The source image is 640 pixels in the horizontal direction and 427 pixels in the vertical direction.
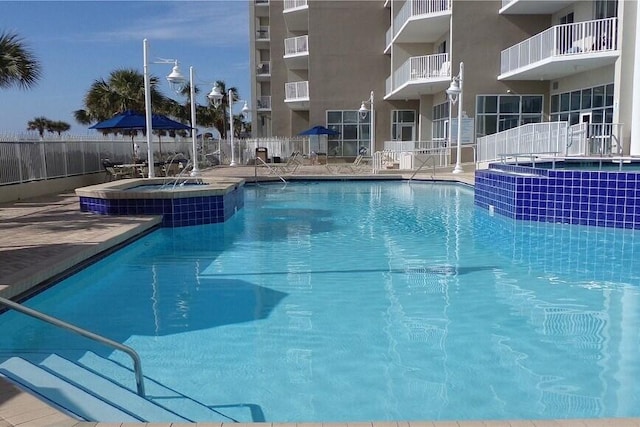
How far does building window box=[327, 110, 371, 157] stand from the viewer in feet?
107

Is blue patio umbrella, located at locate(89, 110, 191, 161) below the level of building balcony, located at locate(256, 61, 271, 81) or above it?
below

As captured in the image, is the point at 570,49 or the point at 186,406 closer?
the point at 186,406

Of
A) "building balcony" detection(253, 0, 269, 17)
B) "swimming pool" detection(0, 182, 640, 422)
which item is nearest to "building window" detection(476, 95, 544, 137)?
"swimming pool" detection(0, 182, 640, 422)

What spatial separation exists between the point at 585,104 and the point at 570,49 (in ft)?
8.69

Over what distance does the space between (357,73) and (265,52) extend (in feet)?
44.0

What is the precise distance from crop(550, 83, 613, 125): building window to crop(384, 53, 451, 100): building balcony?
176 inches

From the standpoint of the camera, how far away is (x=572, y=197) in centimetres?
1038

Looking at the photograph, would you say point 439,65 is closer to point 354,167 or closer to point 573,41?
point 354,167

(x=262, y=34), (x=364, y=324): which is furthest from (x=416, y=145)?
(x=364, y=324)

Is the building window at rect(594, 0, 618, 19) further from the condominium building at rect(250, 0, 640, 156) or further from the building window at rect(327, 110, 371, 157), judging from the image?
the building window at rect(327, 110, 371, 157)

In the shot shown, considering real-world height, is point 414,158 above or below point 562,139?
below

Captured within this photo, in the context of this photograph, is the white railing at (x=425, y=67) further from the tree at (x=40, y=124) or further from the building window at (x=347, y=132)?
the tree at (x=40, y=124)

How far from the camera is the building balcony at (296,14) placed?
110 ft

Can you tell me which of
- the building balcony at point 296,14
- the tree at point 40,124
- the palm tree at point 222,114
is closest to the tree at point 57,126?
the tree at point 40,124
